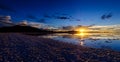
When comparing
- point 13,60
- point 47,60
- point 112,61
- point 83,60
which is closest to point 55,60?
point 47,60

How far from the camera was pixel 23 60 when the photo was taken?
1576 cm

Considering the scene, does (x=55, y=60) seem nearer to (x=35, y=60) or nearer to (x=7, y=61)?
(x=35, y=60)

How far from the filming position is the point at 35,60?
15812 millimetres

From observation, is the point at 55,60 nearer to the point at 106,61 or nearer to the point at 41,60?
the point at 41,60

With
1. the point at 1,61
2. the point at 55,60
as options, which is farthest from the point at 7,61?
the point at 55,60

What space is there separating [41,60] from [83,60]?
3.30m

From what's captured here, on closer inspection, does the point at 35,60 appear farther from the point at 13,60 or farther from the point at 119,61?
the point at 119,61

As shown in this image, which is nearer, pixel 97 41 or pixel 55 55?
pixel 55 55

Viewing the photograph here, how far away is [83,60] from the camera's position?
52.3ft

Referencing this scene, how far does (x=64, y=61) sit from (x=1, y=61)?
15.6ft

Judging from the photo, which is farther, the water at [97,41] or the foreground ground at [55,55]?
the water at [97,41]

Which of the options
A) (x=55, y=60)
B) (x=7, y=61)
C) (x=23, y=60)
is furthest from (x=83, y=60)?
(x=7, y=61)

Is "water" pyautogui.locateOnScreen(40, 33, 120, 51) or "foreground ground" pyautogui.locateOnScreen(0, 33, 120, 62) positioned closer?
"foreground ground" pyautogui.locateOnScreen(0, 33, 120, 62)

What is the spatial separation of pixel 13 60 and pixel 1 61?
3.18 feet
